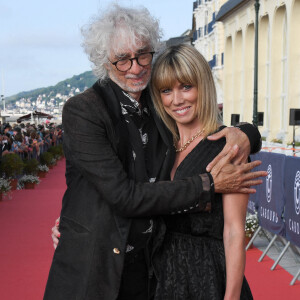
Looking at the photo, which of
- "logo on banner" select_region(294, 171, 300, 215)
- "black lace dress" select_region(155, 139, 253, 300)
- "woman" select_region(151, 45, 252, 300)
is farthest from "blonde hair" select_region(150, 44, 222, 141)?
"logo on banner" select_region(294, 171, 300, 215)

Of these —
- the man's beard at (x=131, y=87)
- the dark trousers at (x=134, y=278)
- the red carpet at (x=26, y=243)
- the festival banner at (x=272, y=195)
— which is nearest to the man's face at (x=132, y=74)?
the man's beard at (x=131, y=87)

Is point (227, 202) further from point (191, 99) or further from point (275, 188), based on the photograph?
point (275, 188)

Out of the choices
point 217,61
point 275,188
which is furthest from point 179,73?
point 217,61

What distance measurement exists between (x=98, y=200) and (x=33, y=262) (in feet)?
17.7

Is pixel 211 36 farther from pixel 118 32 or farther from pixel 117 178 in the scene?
pixel 117 178

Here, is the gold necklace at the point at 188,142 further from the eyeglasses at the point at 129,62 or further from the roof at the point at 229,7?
the roof at the point at 229,7

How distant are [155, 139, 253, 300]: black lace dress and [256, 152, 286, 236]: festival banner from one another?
4.39 m

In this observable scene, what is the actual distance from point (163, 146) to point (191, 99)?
0.24 meters

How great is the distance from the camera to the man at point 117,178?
103 inches

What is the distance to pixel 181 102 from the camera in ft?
9.22

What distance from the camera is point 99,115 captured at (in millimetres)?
2662

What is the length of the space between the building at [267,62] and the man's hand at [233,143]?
21.2 metres

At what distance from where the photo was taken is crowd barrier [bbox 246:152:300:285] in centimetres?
667

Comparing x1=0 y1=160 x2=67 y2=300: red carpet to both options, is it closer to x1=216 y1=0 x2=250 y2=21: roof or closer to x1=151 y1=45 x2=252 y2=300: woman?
x1=151 y1=45 x2=252 y2=300: woman
